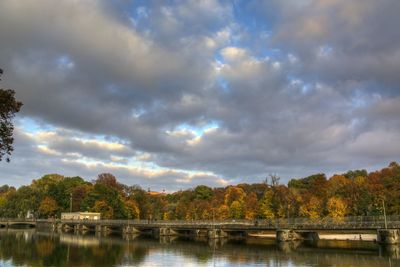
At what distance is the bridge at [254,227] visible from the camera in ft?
215

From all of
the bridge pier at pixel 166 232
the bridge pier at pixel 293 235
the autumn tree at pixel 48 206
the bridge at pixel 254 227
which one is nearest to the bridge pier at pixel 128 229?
the bridge at pixel 254 227

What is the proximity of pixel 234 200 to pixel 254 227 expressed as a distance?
34.3 meters

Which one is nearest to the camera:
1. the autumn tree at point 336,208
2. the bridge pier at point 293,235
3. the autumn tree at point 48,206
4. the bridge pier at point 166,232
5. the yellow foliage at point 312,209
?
the bridge pier at point 293,235

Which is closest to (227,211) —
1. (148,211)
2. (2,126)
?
(148,211)

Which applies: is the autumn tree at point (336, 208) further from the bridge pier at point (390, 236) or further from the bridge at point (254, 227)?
the bridge pier at point (390, 236)

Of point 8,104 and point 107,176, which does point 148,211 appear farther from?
point 8,104

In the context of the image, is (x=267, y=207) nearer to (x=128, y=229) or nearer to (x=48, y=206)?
(x=128, y=229)

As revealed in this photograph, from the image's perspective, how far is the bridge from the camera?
65.4 meters

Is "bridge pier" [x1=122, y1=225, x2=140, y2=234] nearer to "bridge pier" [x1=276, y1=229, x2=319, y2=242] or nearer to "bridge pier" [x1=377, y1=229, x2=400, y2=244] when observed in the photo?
"bridge pier" [x1=276, y1=229, x2=319, y2=242]

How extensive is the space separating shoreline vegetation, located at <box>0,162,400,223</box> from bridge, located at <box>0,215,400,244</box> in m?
2.98

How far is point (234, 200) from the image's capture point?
4562 inches

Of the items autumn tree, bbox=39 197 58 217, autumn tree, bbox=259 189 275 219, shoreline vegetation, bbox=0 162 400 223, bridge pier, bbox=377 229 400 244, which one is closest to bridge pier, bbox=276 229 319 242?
shoreline vegetation, bbox=0 162 400 223

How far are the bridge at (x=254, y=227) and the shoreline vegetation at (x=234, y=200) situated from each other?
9.79ft

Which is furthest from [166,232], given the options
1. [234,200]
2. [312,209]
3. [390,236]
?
[390,236]
